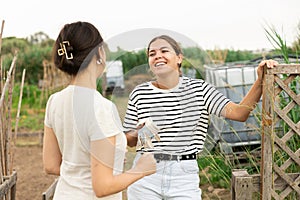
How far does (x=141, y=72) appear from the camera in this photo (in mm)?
1800

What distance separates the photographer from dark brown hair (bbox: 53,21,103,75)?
1385mm

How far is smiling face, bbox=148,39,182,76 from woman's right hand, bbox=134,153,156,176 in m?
0.40

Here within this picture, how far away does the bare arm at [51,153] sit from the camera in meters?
1.51

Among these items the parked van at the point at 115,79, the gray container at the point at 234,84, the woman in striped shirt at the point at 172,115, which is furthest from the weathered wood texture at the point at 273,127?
the gray container at the point at 234,84

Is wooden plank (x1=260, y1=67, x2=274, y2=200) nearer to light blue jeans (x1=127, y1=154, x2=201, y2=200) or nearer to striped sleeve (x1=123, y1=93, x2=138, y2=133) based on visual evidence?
light blue jeans (x1=127, y1=154, x2=201, y2=200)

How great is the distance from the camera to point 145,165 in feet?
4.93

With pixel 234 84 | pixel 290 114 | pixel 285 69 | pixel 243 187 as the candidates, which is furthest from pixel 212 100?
pixel 234 84

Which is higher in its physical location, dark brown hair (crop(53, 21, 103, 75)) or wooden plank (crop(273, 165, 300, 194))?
dark brown hair (crop(53, 21, 103, 75))

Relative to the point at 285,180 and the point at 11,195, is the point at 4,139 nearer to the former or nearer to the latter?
the point at 11,195

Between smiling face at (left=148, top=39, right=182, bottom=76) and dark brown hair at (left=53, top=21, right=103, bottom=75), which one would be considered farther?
smiling face at (left=148, top=39, right=182, bottom=76)

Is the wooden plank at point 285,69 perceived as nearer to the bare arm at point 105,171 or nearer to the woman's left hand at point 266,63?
the woman's left hand at point 266,63

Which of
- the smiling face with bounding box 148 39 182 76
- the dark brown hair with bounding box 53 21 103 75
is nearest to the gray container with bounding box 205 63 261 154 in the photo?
the smiling face with bounding box 148 39 182 76

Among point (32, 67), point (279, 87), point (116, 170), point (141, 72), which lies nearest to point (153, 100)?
point (141, 72)

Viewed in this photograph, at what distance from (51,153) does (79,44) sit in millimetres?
393
